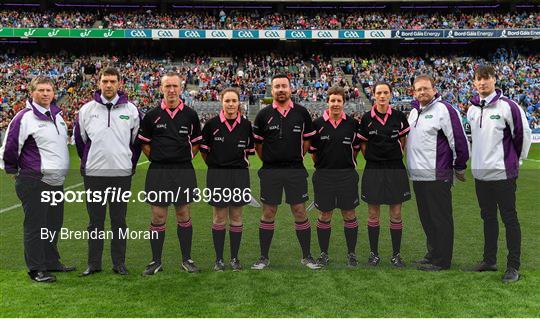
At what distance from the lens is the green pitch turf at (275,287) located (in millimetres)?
4320

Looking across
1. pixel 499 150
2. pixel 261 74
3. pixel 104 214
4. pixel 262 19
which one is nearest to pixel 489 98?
pixel 499 150

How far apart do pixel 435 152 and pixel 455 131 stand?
32cm

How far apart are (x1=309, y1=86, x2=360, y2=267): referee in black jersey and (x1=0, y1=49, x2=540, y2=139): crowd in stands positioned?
82.6 feet

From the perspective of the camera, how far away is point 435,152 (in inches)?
221

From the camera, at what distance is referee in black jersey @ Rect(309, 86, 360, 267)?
18.6ft

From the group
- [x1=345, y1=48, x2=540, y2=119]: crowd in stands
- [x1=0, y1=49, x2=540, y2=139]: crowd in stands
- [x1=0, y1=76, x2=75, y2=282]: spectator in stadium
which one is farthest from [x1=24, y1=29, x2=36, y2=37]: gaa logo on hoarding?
[x1=0, y1=76, x2=75, y2=282]: spectator in stadium

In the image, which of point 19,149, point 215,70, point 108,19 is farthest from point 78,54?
point 19,149

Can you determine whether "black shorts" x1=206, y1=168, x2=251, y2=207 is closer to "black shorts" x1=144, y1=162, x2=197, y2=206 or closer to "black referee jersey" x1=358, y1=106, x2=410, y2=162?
"black shorts" x1=144, y1=162, x2=197, y2=206

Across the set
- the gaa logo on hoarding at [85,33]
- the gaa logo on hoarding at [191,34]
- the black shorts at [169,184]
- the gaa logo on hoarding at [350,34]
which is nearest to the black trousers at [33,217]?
the black shorts at [169,184]

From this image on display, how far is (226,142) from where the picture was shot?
552cm

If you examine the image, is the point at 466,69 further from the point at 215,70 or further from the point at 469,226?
the point at 469,226

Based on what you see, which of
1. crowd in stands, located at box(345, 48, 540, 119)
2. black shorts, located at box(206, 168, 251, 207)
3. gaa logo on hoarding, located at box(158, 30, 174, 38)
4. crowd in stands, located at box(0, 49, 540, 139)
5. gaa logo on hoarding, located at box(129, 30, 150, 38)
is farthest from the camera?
gaa logo on hoarding, located at box(158, 30, 174, 38)

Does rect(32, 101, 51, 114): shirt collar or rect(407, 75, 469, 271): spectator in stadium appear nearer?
rect(32, 101, 51, 114): shirt collar

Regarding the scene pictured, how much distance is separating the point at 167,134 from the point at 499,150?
3.68 m
